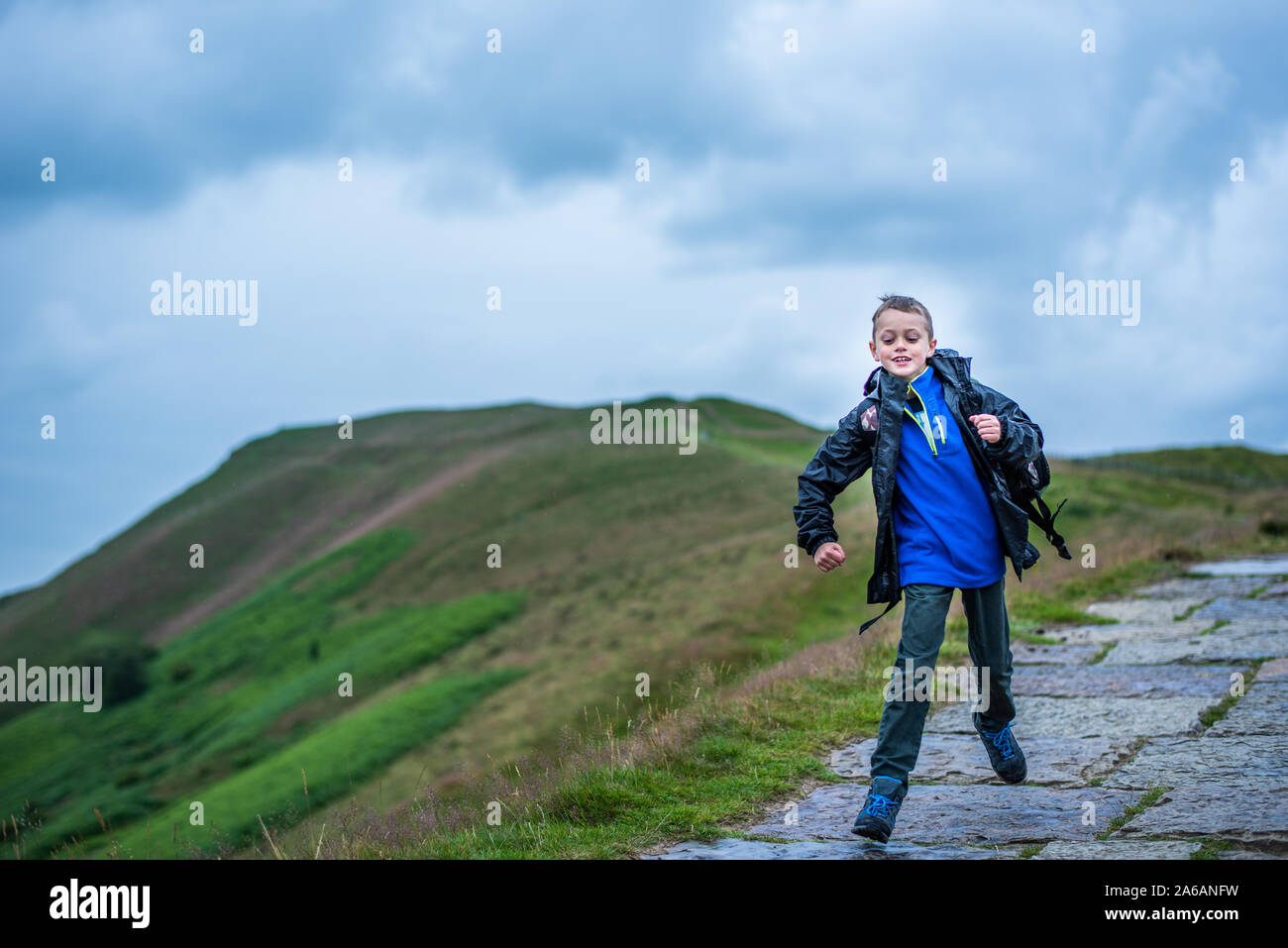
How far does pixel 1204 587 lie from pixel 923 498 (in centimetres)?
925

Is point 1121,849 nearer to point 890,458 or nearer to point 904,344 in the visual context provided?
point 890,458

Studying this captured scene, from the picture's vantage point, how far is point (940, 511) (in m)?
4.89

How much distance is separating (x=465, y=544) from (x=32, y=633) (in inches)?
1638

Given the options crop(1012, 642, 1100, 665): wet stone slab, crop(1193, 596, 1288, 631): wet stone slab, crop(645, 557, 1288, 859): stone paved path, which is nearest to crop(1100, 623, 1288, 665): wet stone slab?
crop(645, 557, 1288, 859): stone paved path

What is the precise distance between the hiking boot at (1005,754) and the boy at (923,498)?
19 cm

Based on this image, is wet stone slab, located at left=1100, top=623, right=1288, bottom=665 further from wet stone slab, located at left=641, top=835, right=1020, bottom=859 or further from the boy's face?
wet stone slab, located at left=641, top=835, right=1020, bottom=859

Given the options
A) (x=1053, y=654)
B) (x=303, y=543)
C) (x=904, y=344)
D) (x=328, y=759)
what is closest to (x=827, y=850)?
(x=904, y=344)

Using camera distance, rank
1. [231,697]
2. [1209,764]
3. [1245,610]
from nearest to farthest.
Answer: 1. [1209,764]
2. [1245,610]
3. [231,697]

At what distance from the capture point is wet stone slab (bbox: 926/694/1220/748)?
637cm

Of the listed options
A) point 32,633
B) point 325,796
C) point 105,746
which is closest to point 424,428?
point 32,633

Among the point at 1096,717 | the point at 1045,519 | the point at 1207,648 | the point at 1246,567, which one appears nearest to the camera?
the point at 1045,519

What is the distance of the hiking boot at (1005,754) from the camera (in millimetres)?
5301

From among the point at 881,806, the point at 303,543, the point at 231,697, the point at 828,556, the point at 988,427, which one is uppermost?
the point at 303,543

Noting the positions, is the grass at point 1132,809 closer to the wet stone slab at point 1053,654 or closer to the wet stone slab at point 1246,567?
the wet stone slab at point 1053,654
